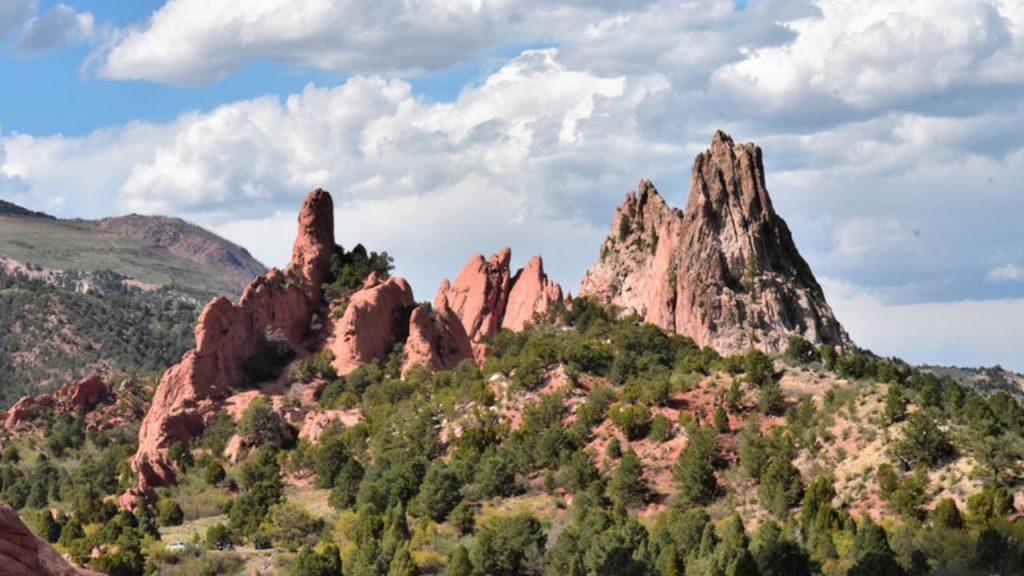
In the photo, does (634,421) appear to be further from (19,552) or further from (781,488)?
(19,552)

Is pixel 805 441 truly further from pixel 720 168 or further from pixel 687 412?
pixel 720 168

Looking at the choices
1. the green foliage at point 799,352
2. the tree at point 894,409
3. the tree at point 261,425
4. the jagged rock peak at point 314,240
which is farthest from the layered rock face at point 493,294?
the tree at point 894,409

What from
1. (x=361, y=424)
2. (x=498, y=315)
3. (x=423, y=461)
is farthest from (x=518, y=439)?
(x=498, y=315)

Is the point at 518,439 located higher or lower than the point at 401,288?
lower

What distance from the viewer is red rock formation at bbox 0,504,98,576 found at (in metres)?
32.0

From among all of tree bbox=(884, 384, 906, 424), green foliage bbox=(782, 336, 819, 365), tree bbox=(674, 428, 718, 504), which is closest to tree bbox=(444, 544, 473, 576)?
tree bbox=(674, 428, 718, 504)

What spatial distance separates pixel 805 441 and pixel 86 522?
160 ft

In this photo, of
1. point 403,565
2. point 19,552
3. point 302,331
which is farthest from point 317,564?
point 19,552

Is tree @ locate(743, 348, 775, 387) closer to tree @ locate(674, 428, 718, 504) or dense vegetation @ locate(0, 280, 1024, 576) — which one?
dense vegetation @ locate(0, 280, 1024, 576)

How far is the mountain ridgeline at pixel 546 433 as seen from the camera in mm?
88062

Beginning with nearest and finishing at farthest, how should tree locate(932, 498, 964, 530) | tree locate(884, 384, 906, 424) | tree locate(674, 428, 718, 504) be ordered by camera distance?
tree locate(932, 498, 964, 530), tree locate(674, 428, 718, 504), tree locate(884, 384, 906, 424)

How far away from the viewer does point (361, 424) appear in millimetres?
121125

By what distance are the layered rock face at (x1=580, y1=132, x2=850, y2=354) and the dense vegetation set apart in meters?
2.96

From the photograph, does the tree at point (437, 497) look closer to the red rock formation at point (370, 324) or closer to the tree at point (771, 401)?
the tree at point (771, 401)
